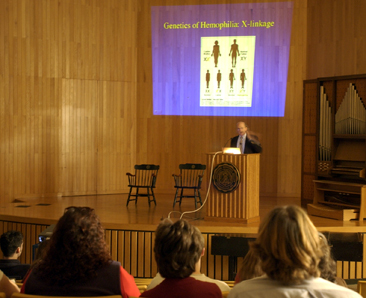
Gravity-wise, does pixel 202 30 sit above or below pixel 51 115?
above

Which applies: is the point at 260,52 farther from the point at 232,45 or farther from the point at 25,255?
the point at 25,255

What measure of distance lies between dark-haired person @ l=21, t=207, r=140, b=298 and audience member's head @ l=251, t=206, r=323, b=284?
0.83 meters

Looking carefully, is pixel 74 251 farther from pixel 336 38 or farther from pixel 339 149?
pixel 336 38

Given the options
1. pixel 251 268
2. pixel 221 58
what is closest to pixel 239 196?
pixel 251 268

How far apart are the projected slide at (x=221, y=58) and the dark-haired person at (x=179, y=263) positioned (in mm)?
6955

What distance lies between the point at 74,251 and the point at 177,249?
50cm

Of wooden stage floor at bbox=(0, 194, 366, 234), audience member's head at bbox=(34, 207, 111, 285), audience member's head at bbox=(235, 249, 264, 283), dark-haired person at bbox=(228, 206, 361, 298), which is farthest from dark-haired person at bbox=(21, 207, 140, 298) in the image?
wooden stage floor at bbox=(0, 194, 366, 234)

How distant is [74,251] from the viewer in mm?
2225

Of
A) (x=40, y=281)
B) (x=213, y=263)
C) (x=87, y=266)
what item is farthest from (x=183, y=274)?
(x=213, y=263)

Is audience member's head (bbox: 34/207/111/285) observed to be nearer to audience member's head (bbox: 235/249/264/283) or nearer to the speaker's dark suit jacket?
audience member's head (bbox: 235/249/264/283)

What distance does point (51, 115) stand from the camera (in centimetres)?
862

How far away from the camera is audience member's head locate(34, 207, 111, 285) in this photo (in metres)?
2.19

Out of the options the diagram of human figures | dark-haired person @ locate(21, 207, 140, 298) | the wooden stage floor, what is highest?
the diagram of human figures

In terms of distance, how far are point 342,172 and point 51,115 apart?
204 inches
